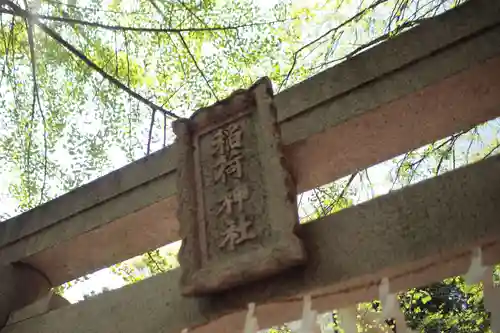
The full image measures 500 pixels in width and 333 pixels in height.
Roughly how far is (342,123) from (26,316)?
1978 millimetres

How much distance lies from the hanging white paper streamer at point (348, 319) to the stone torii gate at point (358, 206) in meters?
0.04

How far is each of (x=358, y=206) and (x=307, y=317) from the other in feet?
1.56

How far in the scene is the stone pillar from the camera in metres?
3.06

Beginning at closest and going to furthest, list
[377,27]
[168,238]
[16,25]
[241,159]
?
[241,159] < [168,238] < [377,27] < [16,25]

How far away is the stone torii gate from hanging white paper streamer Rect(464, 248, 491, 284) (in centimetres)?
3

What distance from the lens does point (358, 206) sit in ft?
7.23

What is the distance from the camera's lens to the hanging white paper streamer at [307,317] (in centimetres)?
215

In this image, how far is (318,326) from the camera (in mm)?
2162

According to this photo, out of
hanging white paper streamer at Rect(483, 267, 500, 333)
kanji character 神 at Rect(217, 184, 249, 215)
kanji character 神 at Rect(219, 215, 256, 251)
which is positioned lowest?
hanging white paper streamer at Rect(483, 267, 500, 333)

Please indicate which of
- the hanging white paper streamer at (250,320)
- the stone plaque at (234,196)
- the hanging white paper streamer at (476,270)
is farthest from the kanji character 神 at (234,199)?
the hanging white paper streamer at (476,270)

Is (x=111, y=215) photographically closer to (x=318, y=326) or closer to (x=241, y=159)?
(x=241, y=159)

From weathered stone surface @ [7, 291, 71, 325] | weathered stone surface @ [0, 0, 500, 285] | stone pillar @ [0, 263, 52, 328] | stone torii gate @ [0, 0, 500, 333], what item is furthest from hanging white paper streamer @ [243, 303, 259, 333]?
stone pillar @ [0, 263, 52, 328]

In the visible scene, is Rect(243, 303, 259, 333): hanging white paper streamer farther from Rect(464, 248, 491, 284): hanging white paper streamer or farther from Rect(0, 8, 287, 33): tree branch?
Rect(0, 8, 287, 33): tree branch

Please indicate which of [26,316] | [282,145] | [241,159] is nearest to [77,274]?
[26,316]
